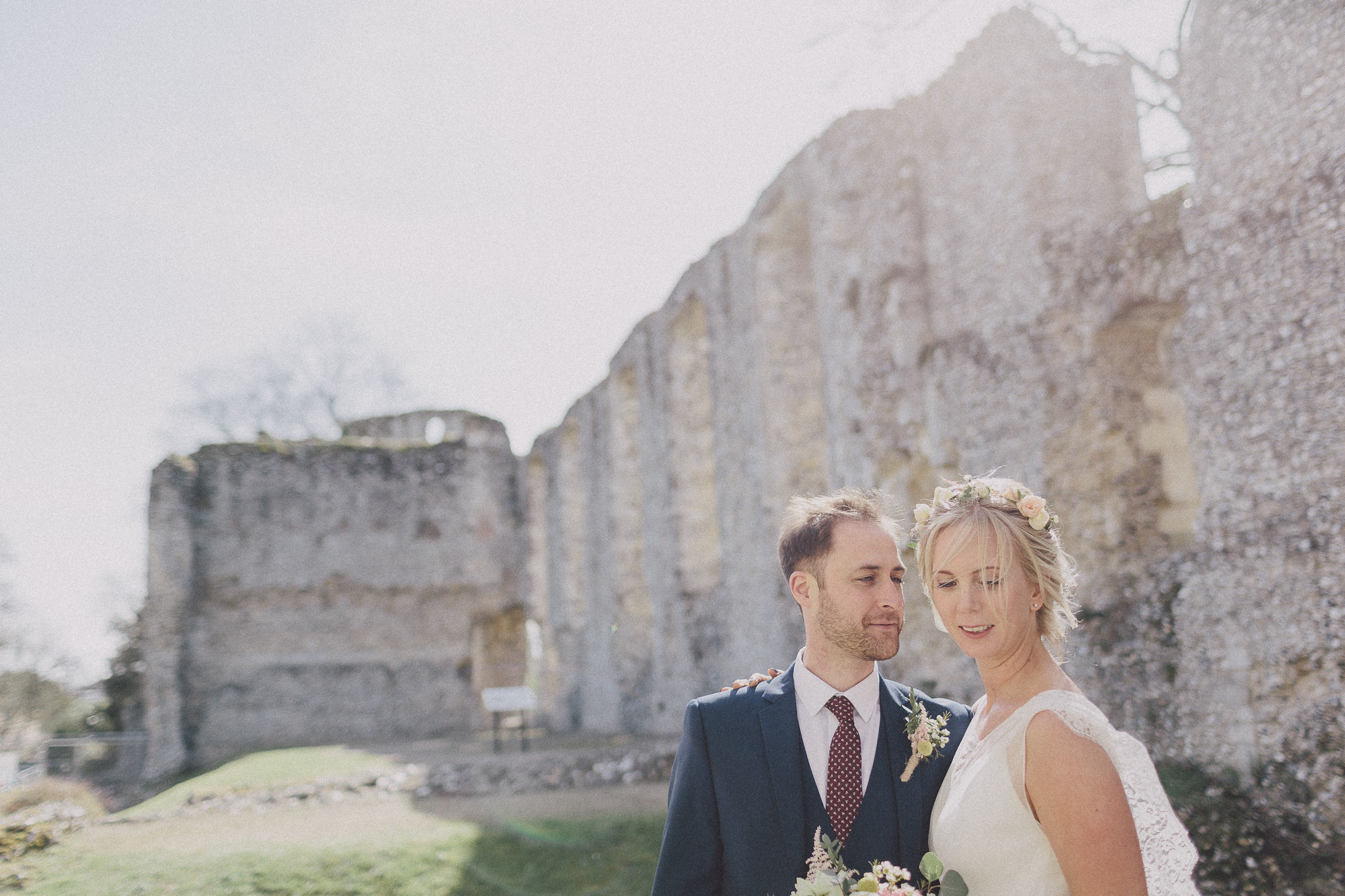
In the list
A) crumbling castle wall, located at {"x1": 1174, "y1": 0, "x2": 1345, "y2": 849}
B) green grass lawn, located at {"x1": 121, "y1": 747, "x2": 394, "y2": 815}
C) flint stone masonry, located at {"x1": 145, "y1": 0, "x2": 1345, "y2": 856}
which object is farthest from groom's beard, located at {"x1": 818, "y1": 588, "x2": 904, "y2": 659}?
green grass lawn, located at {"x1": 121, "y1": 747, "x2": 394, "y2": 815}

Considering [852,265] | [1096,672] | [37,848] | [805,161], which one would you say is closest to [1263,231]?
[1096,672]

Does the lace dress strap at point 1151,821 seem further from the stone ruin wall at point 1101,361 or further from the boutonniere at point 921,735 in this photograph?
the stone ruin wall at point 1101,361

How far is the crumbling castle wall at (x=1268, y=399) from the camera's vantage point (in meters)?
4.74

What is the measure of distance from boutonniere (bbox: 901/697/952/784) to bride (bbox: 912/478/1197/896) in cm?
6

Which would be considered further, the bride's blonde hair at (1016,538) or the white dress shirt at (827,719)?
the white dress shirt at (827,719)

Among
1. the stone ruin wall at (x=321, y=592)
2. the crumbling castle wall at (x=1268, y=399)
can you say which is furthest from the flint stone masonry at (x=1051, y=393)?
the stone ruin wall at (x=321, y=592)

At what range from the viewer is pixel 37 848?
8117 mm

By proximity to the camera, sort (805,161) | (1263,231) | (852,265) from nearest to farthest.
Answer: (1263,231), (852,265), (805,161)

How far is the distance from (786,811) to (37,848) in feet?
27.6

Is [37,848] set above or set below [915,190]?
below

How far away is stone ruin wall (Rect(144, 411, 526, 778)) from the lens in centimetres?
1898

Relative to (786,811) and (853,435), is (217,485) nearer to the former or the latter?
(853,435)

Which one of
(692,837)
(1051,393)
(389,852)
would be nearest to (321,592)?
(389,852)

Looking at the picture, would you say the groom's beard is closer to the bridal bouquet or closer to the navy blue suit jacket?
the navy blue suit jacket
